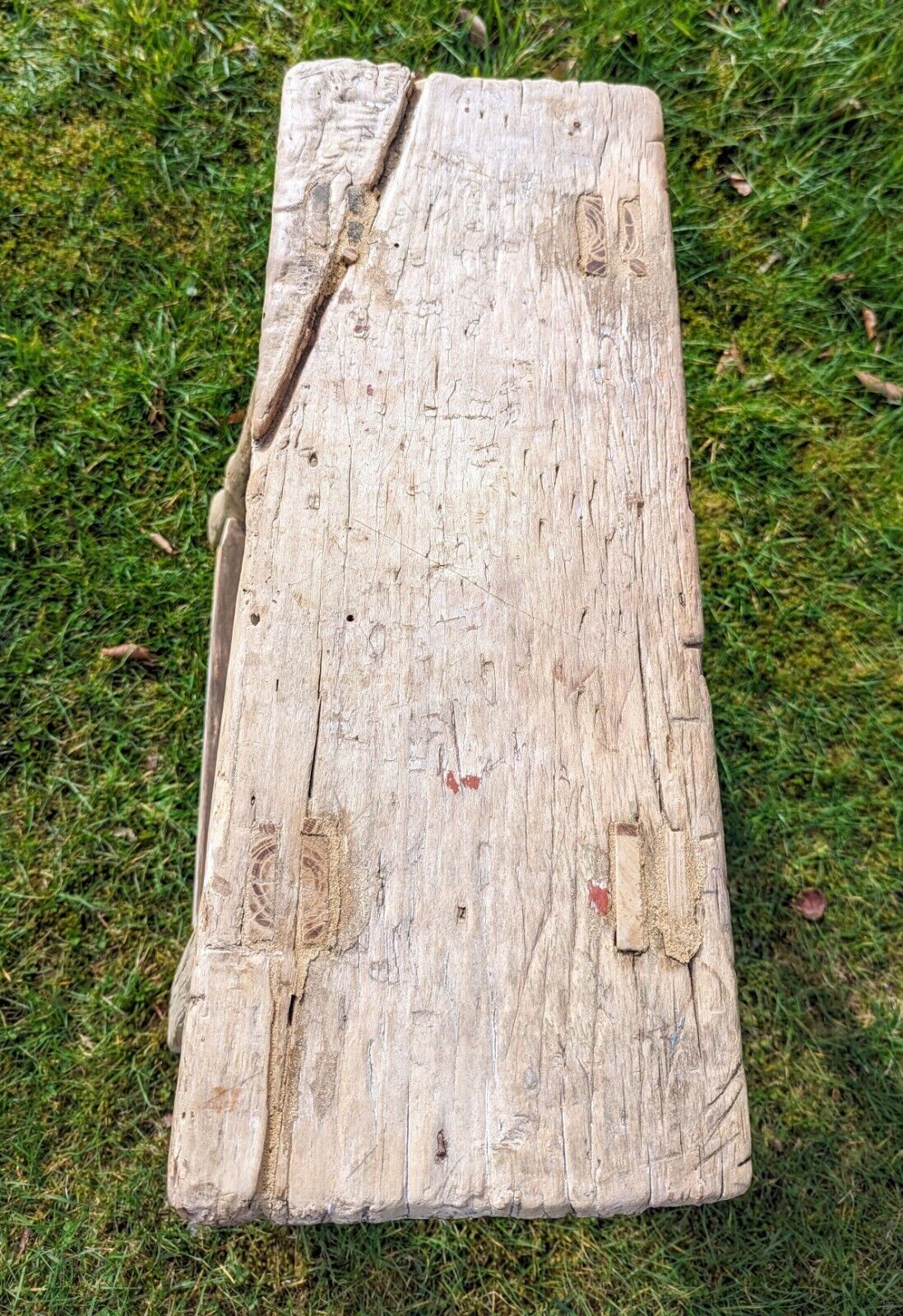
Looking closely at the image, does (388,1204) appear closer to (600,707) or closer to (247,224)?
(600,707)

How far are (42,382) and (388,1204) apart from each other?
7.59 ft

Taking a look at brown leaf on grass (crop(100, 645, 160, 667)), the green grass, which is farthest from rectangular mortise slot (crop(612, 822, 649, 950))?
brown leaf on grass (crop(100, 645, 160, 667))

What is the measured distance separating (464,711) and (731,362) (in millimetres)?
1905

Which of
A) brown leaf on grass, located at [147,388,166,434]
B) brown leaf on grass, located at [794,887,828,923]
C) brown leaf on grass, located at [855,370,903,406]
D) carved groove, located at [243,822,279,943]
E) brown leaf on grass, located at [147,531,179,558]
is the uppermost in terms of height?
brown leaf on grass, located at [855,370,903,406]

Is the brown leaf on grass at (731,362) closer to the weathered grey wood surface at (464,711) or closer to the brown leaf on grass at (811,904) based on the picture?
the weathered grey wood surface at (464,711)

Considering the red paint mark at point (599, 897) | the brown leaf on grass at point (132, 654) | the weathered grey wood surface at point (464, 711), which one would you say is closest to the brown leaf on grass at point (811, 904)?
the weathered grey wood surface at point (464, 711)

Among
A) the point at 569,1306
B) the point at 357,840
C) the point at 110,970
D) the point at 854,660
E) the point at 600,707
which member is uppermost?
the point at 600,707

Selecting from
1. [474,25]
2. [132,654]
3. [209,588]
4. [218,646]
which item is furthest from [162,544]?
[474,25]

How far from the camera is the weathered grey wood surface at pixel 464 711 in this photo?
4.02 ft

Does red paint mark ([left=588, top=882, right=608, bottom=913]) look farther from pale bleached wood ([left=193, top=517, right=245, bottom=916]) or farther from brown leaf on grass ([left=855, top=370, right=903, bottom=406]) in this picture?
brown leaf on grass ([left=855, top=370, right=903, bottom=406])

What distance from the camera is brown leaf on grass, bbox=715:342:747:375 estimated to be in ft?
8.98

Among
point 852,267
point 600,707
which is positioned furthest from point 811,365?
point 600,707

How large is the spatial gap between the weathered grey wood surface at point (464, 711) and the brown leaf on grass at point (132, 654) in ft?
3.81

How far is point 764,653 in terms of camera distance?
2572 millimetres
